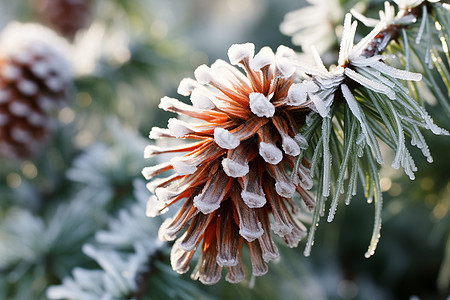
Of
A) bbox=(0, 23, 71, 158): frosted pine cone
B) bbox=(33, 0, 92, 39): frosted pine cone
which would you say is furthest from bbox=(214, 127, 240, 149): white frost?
bbox=(33, 0, 92, 39): frosted pine cone

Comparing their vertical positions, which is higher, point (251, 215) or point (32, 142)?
point (32, 142)

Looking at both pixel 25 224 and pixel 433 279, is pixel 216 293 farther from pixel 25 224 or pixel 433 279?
pixel 433 279

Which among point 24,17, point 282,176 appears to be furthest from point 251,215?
point 24,17

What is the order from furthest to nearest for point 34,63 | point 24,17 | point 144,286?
point 24,17 → point 34,63 → point 144,286

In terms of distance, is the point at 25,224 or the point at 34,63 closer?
the point at 25,224

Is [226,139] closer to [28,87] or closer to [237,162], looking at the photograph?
[237,162]

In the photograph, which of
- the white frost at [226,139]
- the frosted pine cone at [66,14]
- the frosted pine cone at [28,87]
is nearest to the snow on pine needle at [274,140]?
the white frost at [226,139]
